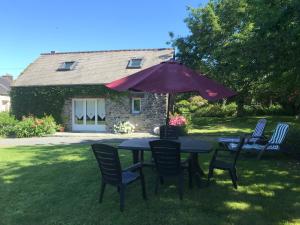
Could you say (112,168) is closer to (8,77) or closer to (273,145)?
(273,145)

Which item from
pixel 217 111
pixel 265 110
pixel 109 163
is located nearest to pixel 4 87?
pixel 217 111

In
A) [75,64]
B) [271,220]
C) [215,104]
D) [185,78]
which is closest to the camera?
[271,220]

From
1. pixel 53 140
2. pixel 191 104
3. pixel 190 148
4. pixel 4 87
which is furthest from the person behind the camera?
pixel 4 87

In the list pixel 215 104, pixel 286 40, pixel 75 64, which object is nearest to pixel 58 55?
pixel 75 64

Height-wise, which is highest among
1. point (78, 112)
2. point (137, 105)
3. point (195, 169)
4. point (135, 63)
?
point (135, 63)

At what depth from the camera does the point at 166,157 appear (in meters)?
6.00

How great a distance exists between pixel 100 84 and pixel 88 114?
2336 millimetres

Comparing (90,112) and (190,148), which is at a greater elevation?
(90,112)

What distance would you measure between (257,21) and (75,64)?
1756 centimetres

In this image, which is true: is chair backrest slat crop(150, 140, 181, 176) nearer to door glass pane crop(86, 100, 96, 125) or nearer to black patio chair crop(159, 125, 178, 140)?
black patio chair crop(159, 125, 178, 140)

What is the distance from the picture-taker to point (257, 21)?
29.8ft

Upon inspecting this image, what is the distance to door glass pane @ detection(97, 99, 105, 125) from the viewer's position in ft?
72.8

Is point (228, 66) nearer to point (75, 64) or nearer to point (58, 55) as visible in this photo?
point (75, 64)

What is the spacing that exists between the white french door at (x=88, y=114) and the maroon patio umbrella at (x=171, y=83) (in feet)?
50.3
